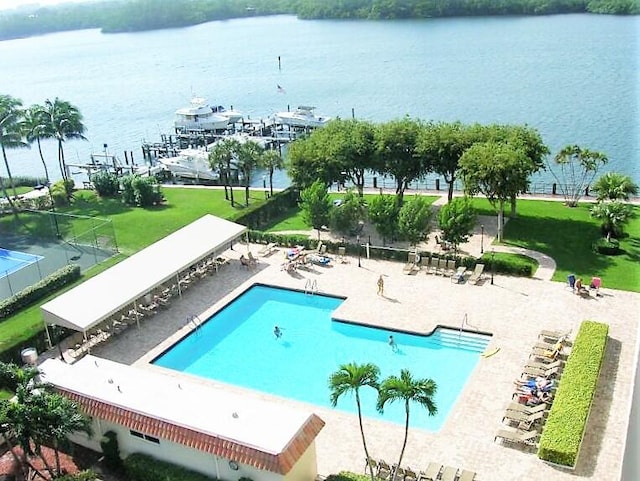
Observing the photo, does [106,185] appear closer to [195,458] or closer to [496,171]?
[496,171]

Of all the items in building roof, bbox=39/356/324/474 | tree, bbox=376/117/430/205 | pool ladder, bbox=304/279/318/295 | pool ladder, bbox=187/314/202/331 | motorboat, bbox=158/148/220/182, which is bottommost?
motorboat, bbox=158/148/220/182

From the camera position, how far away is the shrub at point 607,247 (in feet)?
101

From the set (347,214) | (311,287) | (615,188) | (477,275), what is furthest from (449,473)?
(615,188)

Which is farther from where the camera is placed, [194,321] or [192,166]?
[192,166]

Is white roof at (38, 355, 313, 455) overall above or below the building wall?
above

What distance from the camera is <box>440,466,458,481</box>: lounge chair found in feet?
56.3

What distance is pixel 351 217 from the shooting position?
34.8m

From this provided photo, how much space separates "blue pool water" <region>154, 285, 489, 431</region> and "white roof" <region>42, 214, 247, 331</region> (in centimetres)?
301

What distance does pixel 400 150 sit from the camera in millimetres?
37750

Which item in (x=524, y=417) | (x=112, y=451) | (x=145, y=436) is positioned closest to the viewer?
(x=145, y=436)

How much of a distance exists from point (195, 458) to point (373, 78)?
279ft

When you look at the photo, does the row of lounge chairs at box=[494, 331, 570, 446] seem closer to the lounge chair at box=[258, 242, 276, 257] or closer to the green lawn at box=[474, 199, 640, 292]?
the green lawn at box=[474, 199, 640, 292]

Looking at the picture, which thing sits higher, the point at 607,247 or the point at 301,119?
the point at 607,247

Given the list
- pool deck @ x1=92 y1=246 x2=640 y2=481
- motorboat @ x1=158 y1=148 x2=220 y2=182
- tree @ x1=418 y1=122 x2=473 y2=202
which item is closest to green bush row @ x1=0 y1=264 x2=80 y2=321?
pool deck @ x1=92 y1=246 x2=640 y2=481
